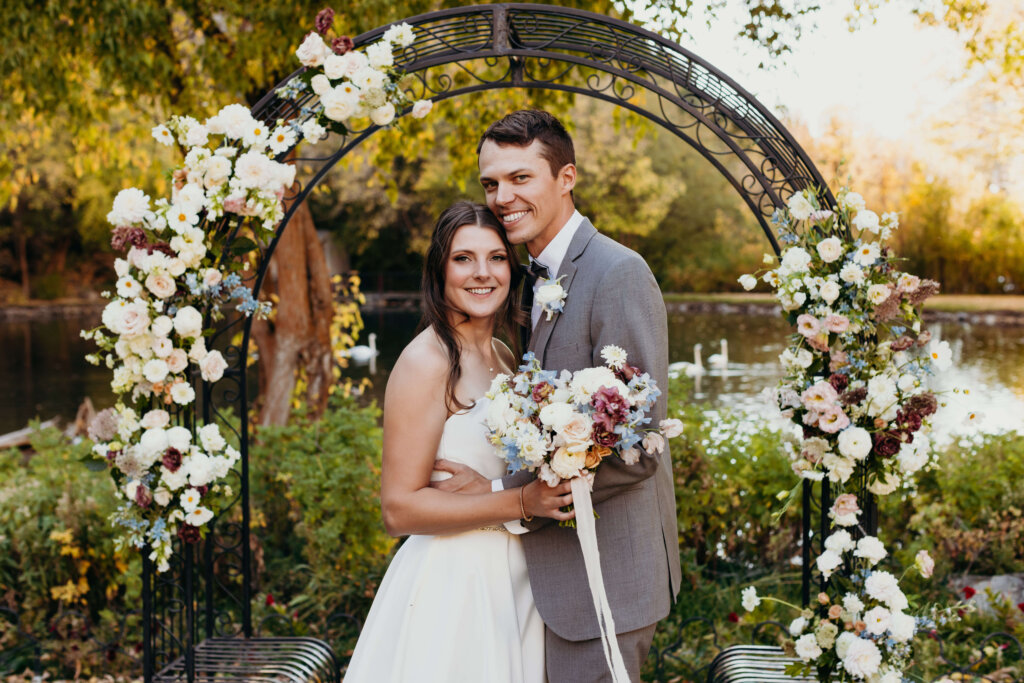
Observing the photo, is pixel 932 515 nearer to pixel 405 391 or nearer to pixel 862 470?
pixel 862 470

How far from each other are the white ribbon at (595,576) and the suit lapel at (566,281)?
1.56 ft

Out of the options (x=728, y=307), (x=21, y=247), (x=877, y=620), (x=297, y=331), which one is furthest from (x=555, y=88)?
(x=21, y=247)

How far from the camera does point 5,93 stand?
575 centimetres

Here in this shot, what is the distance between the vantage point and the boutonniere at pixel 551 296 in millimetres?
2518

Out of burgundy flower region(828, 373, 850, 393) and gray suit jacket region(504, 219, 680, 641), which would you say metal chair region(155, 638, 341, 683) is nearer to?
gray suit jacket region(504, 219, 680, 641)

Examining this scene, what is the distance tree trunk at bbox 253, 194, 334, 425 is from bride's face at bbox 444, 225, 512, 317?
4.50 metres

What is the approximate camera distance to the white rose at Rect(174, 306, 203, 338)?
10.9ft

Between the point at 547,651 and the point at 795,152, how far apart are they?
2.33m

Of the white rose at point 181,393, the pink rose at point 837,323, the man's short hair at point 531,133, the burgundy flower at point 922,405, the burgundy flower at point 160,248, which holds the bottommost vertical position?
the burgundy flower at point 922,405

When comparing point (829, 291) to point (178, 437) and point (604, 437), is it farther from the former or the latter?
point (178, 437)

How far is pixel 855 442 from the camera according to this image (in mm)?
3037

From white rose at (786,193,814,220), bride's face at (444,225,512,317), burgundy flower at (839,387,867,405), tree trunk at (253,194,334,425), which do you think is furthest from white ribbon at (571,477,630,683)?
tree trunk at (253,194,334,425)

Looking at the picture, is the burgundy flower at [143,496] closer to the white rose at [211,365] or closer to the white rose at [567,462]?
the white rose at [211,365]

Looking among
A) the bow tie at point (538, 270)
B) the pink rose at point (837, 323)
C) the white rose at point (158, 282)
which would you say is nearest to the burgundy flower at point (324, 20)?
the white rose at point (158, 282)
